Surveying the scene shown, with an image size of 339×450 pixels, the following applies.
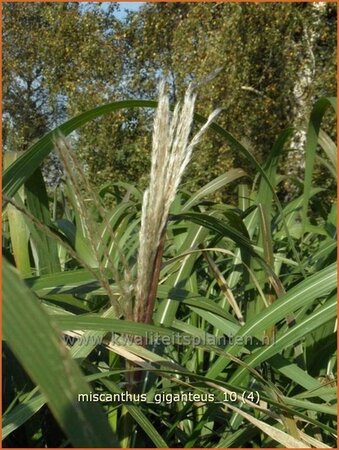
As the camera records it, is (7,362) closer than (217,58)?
Yes

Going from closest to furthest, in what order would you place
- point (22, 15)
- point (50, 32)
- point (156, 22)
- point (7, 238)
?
1. point (7, 238)
2. point (156, 22)
3. point (50, 32)
4. point (22, 15)

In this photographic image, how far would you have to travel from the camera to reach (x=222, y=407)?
2.46ft

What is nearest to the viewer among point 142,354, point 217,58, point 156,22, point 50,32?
point 142,354

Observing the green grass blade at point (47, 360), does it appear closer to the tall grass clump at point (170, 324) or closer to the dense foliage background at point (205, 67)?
the tall grass clump at point (170, 324)

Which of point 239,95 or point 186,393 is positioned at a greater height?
point 239,95

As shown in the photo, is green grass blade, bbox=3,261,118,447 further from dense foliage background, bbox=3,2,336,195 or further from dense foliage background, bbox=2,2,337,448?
dense foliage background, bbox=3,2,336,195

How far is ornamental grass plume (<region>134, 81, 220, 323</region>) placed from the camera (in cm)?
46

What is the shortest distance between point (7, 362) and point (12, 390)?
0.04 meters

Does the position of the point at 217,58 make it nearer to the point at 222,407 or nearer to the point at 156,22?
the point at 156,22

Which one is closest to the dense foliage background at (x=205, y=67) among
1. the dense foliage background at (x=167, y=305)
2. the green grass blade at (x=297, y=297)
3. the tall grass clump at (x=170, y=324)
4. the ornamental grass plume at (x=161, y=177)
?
the dense foliage background at (x=167, y=305)

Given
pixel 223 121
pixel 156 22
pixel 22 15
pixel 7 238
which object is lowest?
pixel 7 238

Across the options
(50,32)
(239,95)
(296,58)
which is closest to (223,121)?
(239,95)

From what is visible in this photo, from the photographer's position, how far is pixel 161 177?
456 mm

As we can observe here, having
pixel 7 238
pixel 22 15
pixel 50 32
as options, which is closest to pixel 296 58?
pixel 50 32
